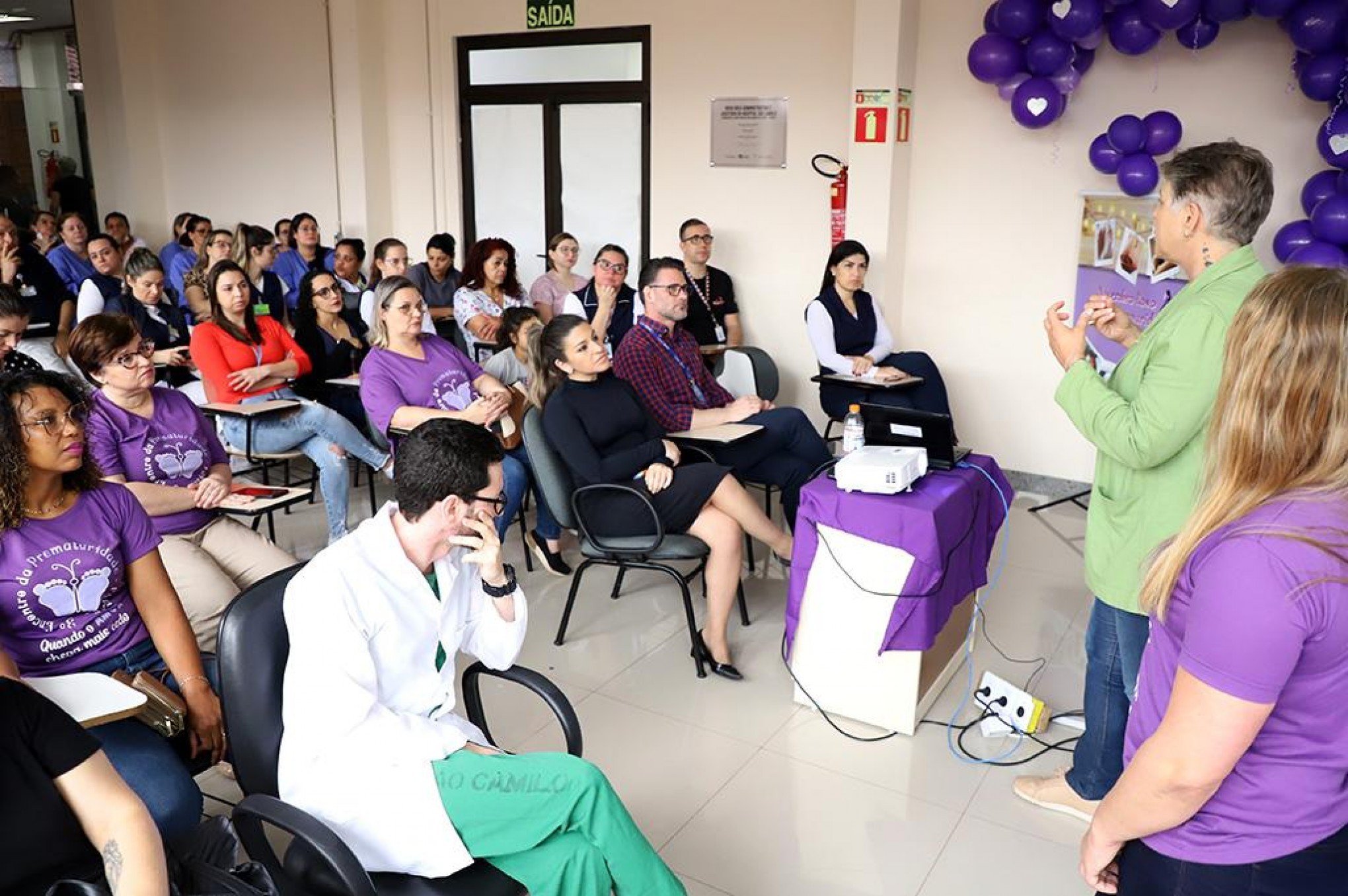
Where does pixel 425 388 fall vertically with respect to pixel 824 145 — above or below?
below

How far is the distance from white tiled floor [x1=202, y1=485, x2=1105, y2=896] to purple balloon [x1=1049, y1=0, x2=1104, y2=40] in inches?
99.0

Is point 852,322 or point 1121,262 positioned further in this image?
point 852,322

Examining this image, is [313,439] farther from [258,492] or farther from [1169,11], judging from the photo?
[1169,11]

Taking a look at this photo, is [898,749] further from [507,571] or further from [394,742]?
[394,742]

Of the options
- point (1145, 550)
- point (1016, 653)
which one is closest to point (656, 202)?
point (1016, 653)

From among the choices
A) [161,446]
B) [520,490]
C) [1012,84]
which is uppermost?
[1012,84]

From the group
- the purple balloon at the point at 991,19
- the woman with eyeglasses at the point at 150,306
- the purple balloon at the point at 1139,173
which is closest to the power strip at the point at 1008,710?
the purple balloon at the point at 1139,173

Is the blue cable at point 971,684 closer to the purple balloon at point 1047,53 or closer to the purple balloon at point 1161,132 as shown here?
the purple balloon at point 1161,132

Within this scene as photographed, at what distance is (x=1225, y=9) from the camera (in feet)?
14.0

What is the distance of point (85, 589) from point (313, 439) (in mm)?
2266

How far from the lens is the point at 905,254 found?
18.8 feet

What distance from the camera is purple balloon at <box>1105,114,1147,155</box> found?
4.71 metres

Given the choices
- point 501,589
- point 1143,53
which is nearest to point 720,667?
point 501,589

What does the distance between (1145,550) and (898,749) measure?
1061 mm
